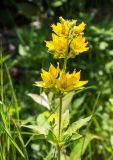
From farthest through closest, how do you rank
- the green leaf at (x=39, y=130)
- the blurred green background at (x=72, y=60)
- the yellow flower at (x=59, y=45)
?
1. the blurred green background at (x=72, y=60)
2. the green leaf at (x=39, y=130)
3. the yellow flower at (x=59, y=45)

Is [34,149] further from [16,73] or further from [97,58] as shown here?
[16,73]

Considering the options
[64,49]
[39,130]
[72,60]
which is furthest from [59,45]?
[72,60]

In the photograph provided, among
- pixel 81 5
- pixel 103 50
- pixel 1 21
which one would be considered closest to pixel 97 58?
pixel 103 50

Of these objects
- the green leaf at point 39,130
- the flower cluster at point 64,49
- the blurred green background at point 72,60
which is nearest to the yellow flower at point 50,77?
the flower cluster at point 64,49

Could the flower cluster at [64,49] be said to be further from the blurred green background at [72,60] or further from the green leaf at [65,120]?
the blurred green background at [72,60]

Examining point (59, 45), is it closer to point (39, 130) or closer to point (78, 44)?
point (78, 44)
